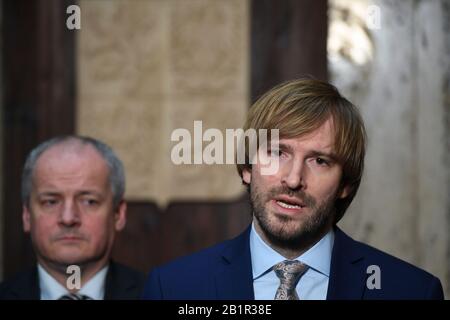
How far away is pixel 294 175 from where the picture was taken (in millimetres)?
2664

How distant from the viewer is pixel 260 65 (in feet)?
15.0

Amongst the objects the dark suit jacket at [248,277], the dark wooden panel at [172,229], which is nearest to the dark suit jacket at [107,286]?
the dark suit jacket at [248,277]

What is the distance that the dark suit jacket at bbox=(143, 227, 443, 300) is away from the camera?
8.91 feet

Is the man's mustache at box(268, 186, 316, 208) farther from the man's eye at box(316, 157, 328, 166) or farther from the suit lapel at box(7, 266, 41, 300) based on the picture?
the suit lapel at box(7, 266, 41, 300)

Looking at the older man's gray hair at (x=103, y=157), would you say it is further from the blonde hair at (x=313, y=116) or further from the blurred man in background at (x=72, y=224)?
the blonde hair at (x=313, y=116)

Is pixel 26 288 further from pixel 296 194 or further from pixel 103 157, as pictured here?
pixel 296 194

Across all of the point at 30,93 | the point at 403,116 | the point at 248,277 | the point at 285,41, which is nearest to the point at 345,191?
the point at 248,277

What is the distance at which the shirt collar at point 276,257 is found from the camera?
2.71m

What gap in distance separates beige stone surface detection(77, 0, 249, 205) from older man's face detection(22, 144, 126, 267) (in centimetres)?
111

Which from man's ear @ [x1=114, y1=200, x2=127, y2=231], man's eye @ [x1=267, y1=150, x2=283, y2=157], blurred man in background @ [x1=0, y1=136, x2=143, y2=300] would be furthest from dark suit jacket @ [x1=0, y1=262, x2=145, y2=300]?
man's eye @ [x1=267, y1=150, x2=283, y2=157]

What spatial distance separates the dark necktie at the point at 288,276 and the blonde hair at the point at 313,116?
0.25 m

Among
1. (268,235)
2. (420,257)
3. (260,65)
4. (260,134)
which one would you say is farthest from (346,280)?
(260,65)

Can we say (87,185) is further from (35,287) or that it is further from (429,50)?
(429,50)
